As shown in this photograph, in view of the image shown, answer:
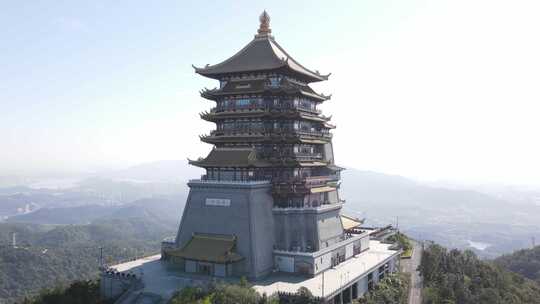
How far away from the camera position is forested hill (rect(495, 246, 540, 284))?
8275cm

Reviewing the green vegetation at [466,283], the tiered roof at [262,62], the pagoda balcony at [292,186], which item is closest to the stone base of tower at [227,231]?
the pagoda balcony at [292,186]

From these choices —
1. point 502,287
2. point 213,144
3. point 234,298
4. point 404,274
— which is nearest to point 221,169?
point 213,144

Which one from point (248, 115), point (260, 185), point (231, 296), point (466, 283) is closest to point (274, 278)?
point (260, 185)

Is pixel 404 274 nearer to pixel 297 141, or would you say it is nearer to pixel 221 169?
pixel 297 141

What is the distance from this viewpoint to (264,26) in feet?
148

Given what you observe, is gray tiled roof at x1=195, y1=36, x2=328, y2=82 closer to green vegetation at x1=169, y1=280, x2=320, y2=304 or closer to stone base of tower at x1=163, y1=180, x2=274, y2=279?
stone base of tower at x1=163, y1=180, x2=274, y2=279

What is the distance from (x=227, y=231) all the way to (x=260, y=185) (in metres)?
4.46

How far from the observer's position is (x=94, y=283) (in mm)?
37875

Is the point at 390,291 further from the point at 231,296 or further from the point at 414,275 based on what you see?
the point at 231,296

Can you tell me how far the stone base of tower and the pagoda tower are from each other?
0.26 ft

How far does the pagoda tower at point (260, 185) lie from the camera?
37406 mm

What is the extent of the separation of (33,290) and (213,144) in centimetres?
8049

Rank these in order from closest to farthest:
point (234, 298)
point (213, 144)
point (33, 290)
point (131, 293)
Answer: point (234, 298) < point (131, 293) < point (213, 144) < point (33, 290)

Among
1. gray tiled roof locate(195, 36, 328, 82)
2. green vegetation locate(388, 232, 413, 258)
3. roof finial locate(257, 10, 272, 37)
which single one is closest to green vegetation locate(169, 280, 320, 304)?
gray tiled roof locate(195, 36, 328, 82)
